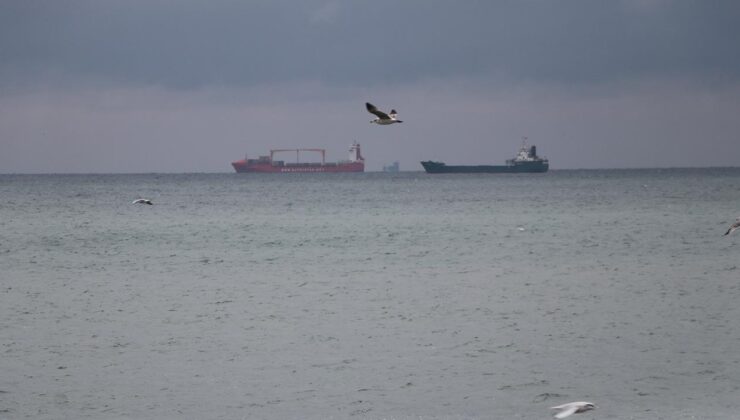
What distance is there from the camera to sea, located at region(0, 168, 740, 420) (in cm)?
1249

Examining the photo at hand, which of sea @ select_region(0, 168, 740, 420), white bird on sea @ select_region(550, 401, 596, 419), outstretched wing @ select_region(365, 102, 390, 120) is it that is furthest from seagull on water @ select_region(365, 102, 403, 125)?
white bird on sea @ select_region(550, 401, 596, 419)

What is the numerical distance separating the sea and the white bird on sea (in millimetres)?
172

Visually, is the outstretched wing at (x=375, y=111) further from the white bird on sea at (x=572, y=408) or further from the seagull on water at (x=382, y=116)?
the white bird on sea at (x=572, y=408)

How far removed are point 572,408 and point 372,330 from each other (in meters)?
6.18

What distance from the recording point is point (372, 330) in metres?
17.4

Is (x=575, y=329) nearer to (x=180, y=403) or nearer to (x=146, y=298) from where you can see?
(x=180, y=403)

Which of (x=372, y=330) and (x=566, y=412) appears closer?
(x=566, y=412)

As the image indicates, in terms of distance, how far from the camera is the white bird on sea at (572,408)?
11.6 metres

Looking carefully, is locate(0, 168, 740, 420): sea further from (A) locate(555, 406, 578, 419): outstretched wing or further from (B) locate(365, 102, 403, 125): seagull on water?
(B) locate(365, 102, 403, 125): seagull on water

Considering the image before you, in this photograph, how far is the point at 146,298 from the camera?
72.4 feet

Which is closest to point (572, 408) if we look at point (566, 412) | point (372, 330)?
point (566, 412)

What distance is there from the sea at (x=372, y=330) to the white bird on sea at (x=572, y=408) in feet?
0.56

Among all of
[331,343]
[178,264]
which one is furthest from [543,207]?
[331,343]

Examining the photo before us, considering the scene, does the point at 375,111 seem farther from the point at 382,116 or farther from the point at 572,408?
the point at 572,408
